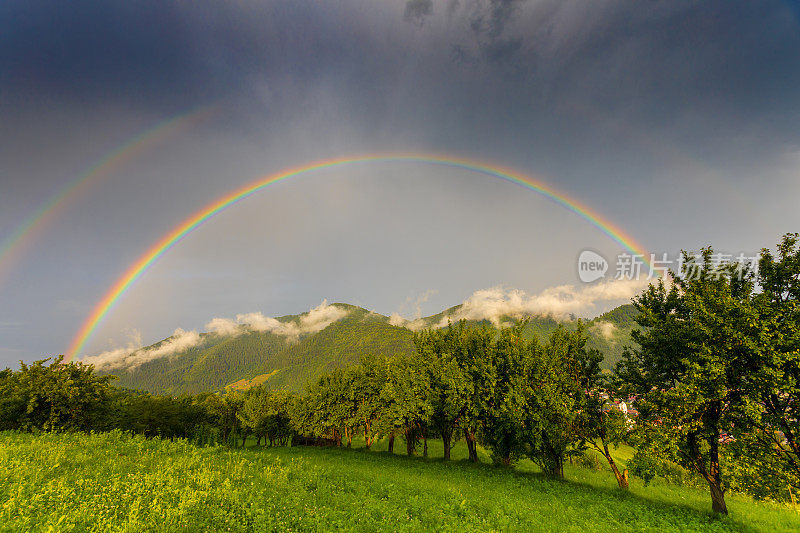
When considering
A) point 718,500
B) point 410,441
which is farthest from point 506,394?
point 410,441

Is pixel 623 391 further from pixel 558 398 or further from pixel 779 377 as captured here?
pixel 779 377

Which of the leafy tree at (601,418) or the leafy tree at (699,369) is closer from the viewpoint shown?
the leafy tree at (699,369)

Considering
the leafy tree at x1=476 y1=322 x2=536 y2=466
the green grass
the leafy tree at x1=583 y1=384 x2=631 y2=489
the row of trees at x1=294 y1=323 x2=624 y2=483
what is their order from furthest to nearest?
the leafy tree at x1=476 y1=322 x2=536 y2=466
the row of trees at x1=294 y1=323 x2=624 y2=483
the leafy tree at x1=583 y1=384 x2=631 y2=489
the green grass

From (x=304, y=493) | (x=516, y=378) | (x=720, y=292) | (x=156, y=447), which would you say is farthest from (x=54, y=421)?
(x=720, y=292)

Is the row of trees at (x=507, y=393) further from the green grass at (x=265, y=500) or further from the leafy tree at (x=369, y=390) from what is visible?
the leafy tree at (x=369, y=390)

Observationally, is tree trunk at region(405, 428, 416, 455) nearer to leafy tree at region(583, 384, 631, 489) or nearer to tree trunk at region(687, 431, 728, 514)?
leafy tree at region(583, 384, 631, 489)

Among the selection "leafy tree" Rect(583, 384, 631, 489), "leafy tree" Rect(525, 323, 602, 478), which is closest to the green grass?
"leafy tree" Rect(583, 384, 631, 489)

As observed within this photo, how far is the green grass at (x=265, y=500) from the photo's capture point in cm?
1038

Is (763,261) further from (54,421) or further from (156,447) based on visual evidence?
(54,421)

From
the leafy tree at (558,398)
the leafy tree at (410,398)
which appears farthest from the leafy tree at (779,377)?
the leafy tree at (410,398)

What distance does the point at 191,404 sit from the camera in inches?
2936

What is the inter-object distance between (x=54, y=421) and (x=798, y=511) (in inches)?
2556

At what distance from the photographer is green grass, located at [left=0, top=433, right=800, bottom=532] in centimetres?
1038

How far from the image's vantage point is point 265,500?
1273 cm
